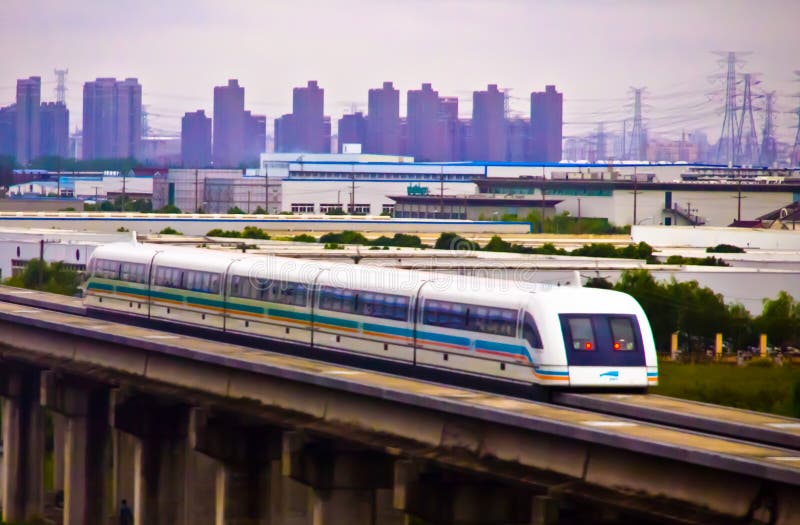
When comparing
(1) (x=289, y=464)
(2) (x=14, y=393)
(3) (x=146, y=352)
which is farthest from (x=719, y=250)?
(1) (x=289, y=464)

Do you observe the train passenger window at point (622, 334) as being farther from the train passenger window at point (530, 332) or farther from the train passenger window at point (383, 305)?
the train passenger window at point (383, 305)

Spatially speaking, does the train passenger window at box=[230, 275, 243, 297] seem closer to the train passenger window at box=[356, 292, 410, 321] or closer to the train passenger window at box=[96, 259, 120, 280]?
the train passenger window at box=[356, 292, 410, 321]

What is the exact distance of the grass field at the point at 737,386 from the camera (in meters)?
56.1

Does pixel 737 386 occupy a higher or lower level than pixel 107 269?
lower

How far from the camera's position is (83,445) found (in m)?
49.1

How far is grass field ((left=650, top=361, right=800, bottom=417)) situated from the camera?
5606 centimetres

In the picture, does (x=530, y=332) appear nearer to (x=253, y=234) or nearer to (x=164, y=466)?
(x=164, y=466)

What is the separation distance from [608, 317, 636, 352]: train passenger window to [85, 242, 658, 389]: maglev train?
0.02m

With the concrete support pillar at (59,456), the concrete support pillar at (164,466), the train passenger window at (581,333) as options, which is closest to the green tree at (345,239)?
the concrete support pillar at (59,456)

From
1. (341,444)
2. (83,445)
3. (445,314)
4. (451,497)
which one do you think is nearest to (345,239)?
(83,445)

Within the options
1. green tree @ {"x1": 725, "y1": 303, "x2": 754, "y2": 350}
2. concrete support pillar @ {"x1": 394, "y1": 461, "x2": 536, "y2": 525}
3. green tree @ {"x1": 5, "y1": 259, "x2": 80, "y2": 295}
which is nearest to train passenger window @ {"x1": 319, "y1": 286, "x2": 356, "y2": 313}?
concrete support pillar @ {"x1": 394, "y1": 461, "x2": 536, "y2": 525}

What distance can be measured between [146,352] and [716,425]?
19893mm

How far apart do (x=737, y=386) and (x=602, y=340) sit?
29.4 m

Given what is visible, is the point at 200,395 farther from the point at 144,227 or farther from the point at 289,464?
the point at 144,227
